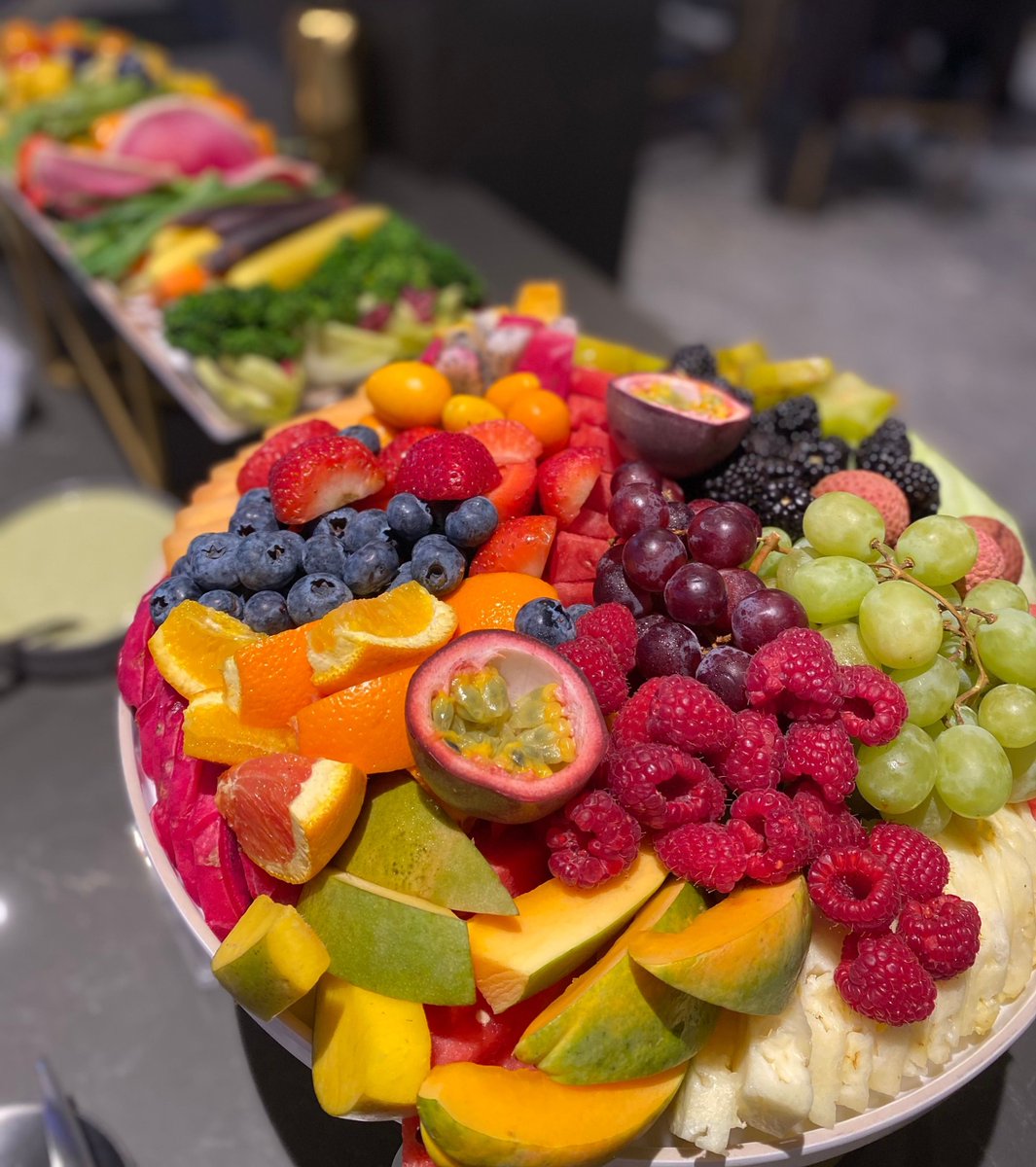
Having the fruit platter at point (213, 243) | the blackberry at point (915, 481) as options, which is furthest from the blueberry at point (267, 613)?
Answer: the fruit platter at point (213, 243)

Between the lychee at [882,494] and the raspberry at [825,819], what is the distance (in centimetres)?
33

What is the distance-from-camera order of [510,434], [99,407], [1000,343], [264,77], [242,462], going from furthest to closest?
[1000,343] < [264,77] < [99,407] < [242,462] < [510,434]

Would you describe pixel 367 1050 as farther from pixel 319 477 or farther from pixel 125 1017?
pixel 125 1017

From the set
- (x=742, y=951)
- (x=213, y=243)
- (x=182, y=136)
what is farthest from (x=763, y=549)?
(x=182, y=136)

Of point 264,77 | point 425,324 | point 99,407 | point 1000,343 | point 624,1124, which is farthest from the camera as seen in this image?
point 1000,343

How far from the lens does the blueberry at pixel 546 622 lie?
0.81 m

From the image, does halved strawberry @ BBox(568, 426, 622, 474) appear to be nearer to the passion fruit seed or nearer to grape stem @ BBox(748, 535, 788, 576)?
grape stem @ BBox(748, 535, 788, 576)

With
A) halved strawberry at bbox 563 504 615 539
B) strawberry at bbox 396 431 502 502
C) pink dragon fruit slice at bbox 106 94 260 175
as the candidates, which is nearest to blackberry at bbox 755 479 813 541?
halved strawberry at bbox 563 504 615 539

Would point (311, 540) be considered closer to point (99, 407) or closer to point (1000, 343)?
point (99, 407)

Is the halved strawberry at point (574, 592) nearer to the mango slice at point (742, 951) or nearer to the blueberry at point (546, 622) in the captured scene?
the blueberry at point (546, 622)

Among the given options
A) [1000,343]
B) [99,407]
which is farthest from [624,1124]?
[1000,343]

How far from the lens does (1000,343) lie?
4082 mm

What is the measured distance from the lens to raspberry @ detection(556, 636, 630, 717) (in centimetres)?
77

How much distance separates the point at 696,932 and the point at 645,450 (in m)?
0.51
